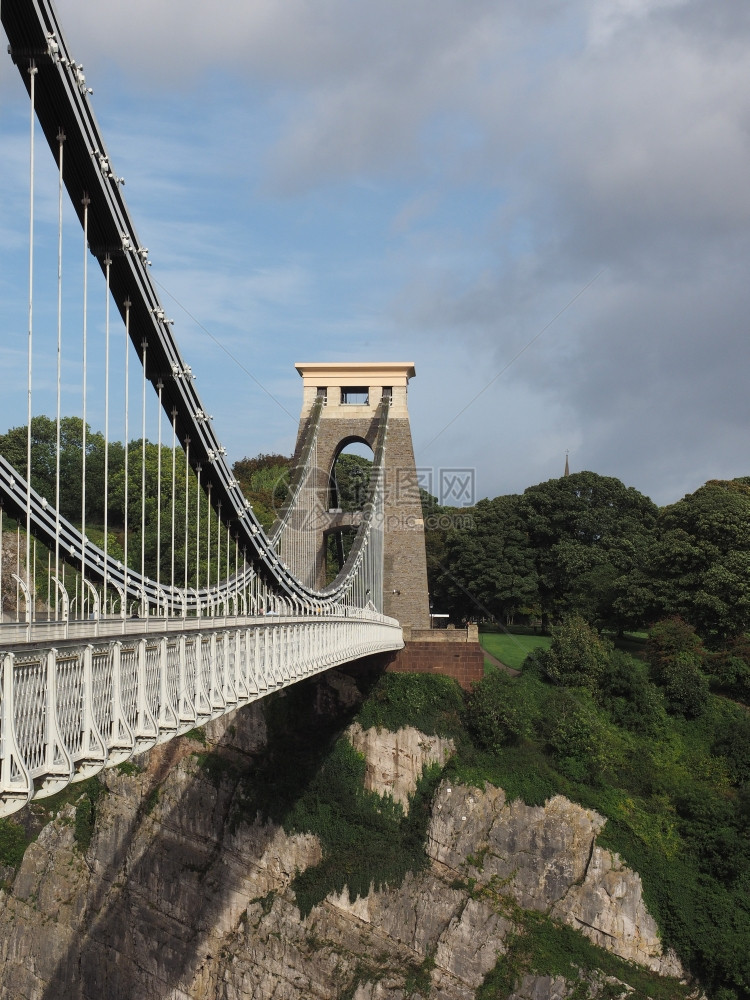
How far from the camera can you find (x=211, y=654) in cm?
1476

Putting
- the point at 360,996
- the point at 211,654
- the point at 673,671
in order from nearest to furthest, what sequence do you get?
the point at 211,654
the point at 360,996
the point at 673,671

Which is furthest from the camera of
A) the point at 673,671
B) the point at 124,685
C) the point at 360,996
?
the point at 673,671

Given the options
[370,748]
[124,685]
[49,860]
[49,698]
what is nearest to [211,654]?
[124,685]

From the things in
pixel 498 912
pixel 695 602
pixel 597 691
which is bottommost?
pixel 498 912

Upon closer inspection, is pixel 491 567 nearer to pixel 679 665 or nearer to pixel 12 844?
pixel 679 665

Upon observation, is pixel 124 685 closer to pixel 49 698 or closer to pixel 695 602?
pixel 49 698

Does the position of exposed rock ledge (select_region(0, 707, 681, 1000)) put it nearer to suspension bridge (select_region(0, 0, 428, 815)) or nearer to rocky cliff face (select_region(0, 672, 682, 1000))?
rocky cliff face (select_region(0, 672, 682, 1000))

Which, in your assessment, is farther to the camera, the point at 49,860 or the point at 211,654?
the point at 49,860

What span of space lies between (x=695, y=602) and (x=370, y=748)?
1244 centimetres

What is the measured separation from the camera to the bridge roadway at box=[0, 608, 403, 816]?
924 cm

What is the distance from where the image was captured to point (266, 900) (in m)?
31.8

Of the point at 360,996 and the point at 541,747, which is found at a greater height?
the point at 541,747

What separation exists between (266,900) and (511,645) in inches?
685

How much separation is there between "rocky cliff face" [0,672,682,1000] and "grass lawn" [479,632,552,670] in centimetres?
938
